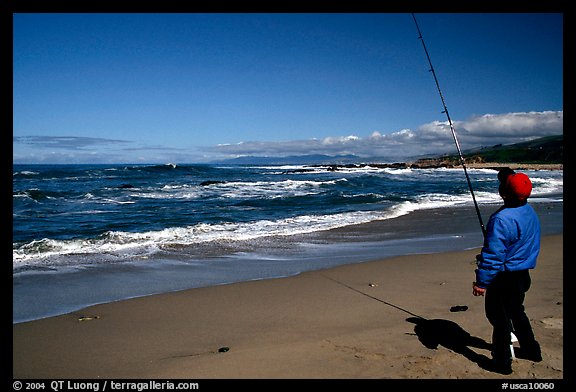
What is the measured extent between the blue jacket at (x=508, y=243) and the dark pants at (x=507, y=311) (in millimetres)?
113

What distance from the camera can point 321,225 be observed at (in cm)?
1234

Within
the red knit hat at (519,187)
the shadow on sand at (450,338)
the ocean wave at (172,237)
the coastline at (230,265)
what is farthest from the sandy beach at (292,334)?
the ocean wave at (172,237)

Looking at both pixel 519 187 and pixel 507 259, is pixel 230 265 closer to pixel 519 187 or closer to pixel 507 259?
pixel 507 259

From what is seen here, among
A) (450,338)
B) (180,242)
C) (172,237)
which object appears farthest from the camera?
(172,237)

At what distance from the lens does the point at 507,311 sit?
3.47 metres

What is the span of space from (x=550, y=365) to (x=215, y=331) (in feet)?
10.1

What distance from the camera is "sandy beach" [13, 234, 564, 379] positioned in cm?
347

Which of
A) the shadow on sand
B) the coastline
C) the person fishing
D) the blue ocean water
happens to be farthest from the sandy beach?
the blue ocean water

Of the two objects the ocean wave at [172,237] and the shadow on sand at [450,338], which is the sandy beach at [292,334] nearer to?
the shadow on sand at [450,338]

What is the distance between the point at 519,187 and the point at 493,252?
557 mm

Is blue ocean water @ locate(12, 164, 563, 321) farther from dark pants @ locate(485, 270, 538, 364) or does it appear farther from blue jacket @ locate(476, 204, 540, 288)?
blue jacket @ locate(476, 204, 540, 288)

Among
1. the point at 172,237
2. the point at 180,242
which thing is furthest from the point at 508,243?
the point at 172,237
